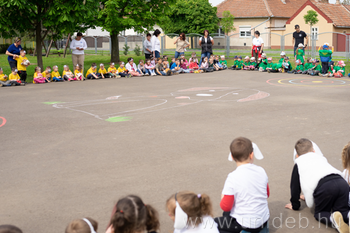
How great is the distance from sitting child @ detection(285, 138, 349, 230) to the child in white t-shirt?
1.85 ft

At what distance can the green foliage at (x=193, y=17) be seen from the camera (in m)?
44.9

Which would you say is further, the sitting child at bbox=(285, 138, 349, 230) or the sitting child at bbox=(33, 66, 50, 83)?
the sitting child at bbox=(33, 66, 50, 83)

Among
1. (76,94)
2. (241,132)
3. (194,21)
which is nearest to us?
(241,132)

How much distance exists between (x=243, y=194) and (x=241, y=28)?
49.0m

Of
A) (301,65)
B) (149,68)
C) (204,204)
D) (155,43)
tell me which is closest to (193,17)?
(155,43)

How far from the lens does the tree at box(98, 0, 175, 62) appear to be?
68.0 feet

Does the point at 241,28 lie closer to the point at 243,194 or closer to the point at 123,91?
the point at 123,91

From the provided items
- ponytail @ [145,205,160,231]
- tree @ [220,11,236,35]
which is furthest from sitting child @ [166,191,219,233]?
tree @ [220,11,236,35]

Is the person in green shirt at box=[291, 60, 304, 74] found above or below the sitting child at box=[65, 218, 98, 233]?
above

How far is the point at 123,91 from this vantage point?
12.4 m

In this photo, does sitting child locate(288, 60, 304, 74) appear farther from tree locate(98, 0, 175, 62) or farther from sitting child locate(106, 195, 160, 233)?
sitting child locate(106, 195, 160, 233)

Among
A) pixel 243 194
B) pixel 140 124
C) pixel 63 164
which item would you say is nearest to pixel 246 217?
pixel 243 194

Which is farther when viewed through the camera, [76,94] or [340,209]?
[76,94]

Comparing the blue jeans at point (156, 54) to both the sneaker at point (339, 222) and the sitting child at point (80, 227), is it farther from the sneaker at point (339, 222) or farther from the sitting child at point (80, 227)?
the sitting child at point (80, 227)
